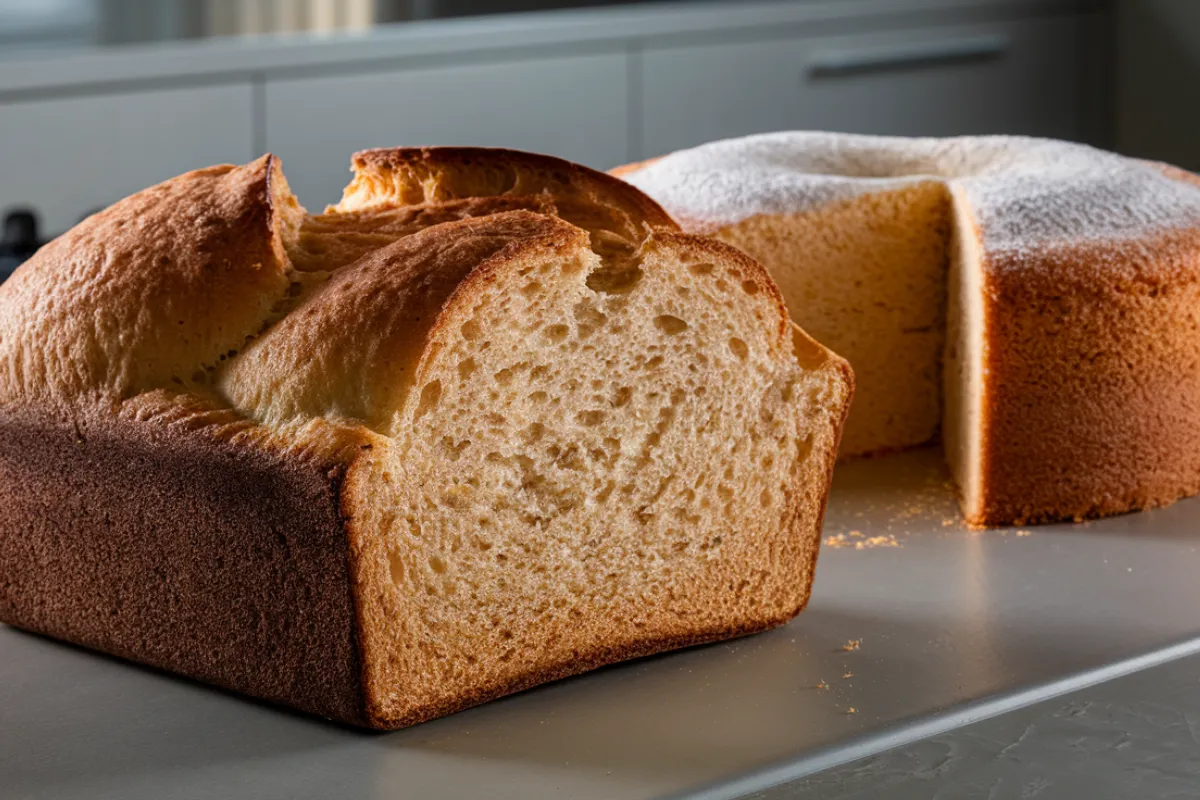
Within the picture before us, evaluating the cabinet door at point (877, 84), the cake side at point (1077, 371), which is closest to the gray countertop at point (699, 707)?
the cake side at point (1077, 371)

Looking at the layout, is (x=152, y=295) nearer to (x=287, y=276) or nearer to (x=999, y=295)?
(x=287, y=276)

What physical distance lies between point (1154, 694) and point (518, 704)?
0.57 meters

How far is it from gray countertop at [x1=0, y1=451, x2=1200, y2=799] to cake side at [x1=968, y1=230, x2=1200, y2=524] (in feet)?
0.76

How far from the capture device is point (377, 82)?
14.6 ft

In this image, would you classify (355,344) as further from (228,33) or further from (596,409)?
(228,33)

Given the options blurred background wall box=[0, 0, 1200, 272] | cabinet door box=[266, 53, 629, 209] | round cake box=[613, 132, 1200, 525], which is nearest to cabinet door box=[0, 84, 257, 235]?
blurred background wall box=[0, 0, 1200, 272]

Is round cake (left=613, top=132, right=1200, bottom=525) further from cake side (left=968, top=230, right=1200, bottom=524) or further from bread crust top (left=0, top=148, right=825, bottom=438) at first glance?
bread crust top (left=0, top=148, right=825, bottom=438)

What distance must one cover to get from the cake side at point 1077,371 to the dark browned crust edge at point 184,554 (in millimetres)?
987

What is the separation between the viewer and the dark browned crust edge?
4.41ft

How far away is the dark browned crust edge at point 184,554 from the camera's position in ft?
4.41

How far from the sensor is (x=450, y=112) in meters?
4.60

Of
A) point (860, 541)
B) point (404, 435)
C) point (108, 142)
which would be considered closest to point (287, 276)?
point (404, 435)

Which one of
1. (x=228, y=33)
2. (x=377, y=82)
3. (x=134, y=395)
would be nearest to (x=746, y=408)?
(x=134, y=395)

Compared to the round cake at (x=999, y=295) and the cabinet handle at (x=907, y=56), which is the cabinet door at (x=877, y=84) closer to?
the cabinet handle at (x=907, y=56)
